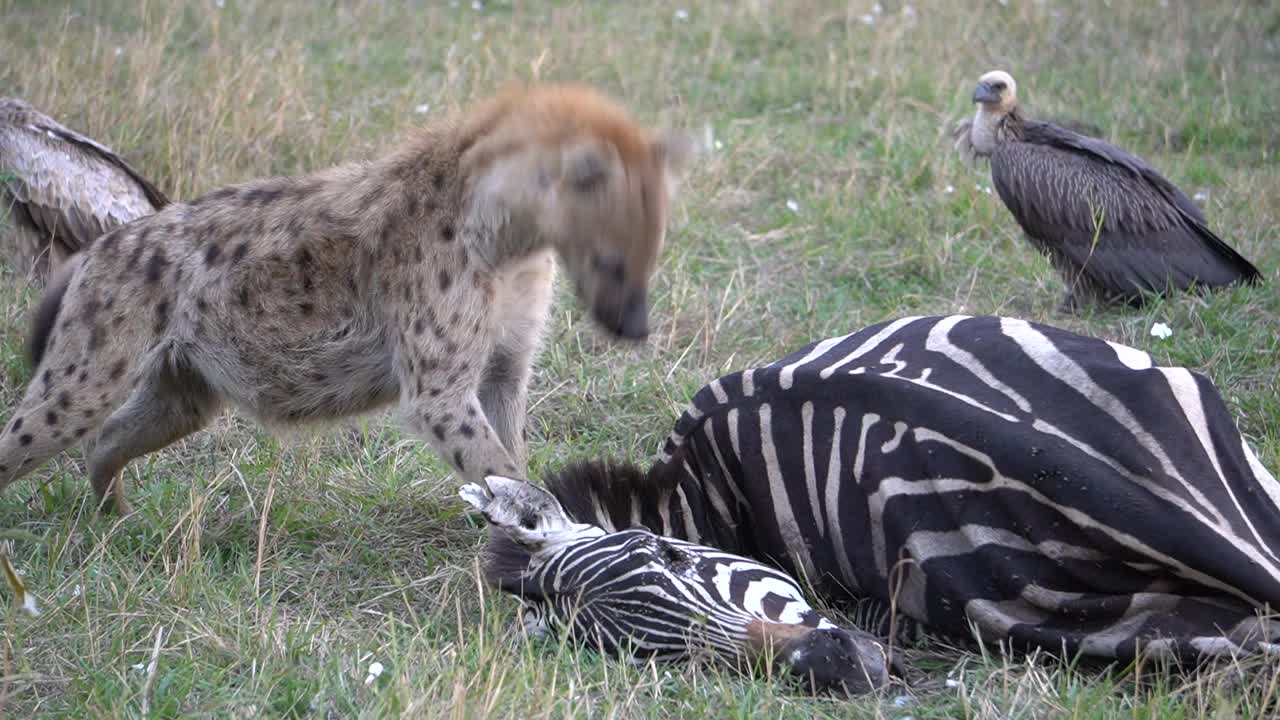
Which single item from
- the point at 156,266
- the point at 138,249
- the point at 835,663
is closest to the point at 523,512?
the point at 835,663

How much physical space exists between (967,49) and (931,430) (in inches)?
234

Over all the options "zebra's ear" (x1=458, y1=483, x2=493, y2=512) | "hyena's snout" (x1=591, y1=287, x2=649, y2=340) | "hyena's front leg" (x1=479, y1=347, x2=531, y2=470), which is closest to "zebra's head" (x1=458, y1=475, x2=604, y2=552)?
"zebra's ear" (x1=458, y1=483, x2=493, y2=512)

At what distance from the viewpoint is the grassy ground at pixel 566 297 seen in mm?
3066

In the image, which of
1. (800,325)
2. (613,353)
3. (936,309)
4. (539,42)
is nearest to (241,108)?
(539,42)

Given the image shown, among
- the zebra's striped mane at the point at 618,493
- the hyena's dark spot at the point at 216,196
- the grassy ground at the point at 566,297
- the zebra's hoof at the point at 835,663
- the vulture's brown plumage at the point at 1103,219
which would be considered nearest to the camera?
the zebra's hoof at the point at 835,663

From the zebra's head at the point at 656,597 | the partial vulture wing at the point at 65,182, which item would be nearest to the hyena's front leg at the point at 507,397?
the zebra's head at the point at 656,597

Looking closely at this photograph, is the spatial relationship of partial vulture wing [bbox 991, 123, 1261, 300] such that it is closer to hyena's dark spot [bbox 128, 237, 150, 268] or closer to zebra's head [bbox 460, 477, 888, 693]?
zebra's head [bbox 460, 477, 888, 693]

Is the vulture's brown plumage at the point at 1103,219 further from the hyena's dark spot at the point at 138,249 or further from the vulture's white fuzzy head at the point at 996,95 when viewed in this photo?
the hyena's dark spot at the point at 138,249

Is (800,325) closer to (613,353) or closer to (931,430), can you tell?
(613,353)

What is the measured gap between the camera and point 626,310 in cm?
384

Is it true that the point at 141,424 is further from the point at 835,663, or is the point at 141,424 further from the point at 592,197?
the point at 835,663

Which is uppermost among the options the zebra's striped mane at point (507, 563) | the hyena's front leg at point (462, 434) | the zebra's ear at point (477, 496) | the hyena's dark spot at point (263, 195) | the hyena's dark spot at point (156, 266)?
the hyena's dark spot at point (263, 195)

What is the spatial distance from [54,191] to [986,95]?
4.25 metres

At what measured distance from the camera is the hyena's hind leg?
14.0ft
